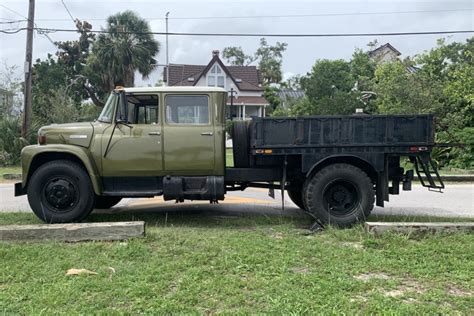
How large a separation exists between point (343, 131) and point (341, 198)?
40.2 inches

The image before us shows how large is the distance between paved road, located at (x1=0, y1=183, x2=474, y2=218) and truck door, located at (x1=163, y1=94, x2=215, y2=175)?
1.72 metres

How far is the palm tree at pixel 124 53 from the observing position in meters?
31.7

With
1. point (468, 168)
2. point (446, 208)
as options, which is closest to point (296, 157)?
point (446, 208)

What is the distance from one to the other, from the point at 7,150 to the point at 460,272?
18.0 metres

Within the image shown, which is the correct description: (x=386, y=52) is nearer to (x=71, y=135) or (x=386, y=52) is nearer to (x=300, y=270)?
(x=71, y=135)

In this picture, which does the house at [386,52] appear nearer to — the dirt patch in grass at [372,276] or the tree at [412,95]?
the tree at [412,95]

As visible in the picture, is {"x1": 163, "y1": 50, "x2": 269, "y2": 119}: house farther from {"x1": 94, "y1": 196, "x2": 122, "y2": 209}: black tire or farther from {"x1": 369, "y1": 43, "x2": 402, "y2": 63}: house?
{"x1": 94, "y1": 196, "x2": 122, "y2": 209}: black tire

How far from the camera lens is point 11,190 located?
11.8 metres

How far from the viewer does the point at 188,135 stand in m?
6.75

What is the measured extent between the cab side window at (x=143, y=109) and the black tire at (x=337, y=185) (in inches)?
102

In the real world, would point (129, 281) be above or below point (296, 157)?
below

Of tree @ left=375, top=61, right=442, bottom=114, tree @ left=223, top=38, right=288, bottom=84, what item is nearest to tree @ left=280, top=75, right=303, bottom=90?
tree @ left=223, top=38, right=288, bottom=84

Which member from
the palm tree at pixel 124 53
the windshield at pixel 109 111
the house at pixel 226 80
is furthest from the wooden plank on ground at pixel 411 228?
the house at pixel 226 80

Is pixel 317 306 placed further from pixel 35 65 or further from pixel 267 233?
pixel 35 65
